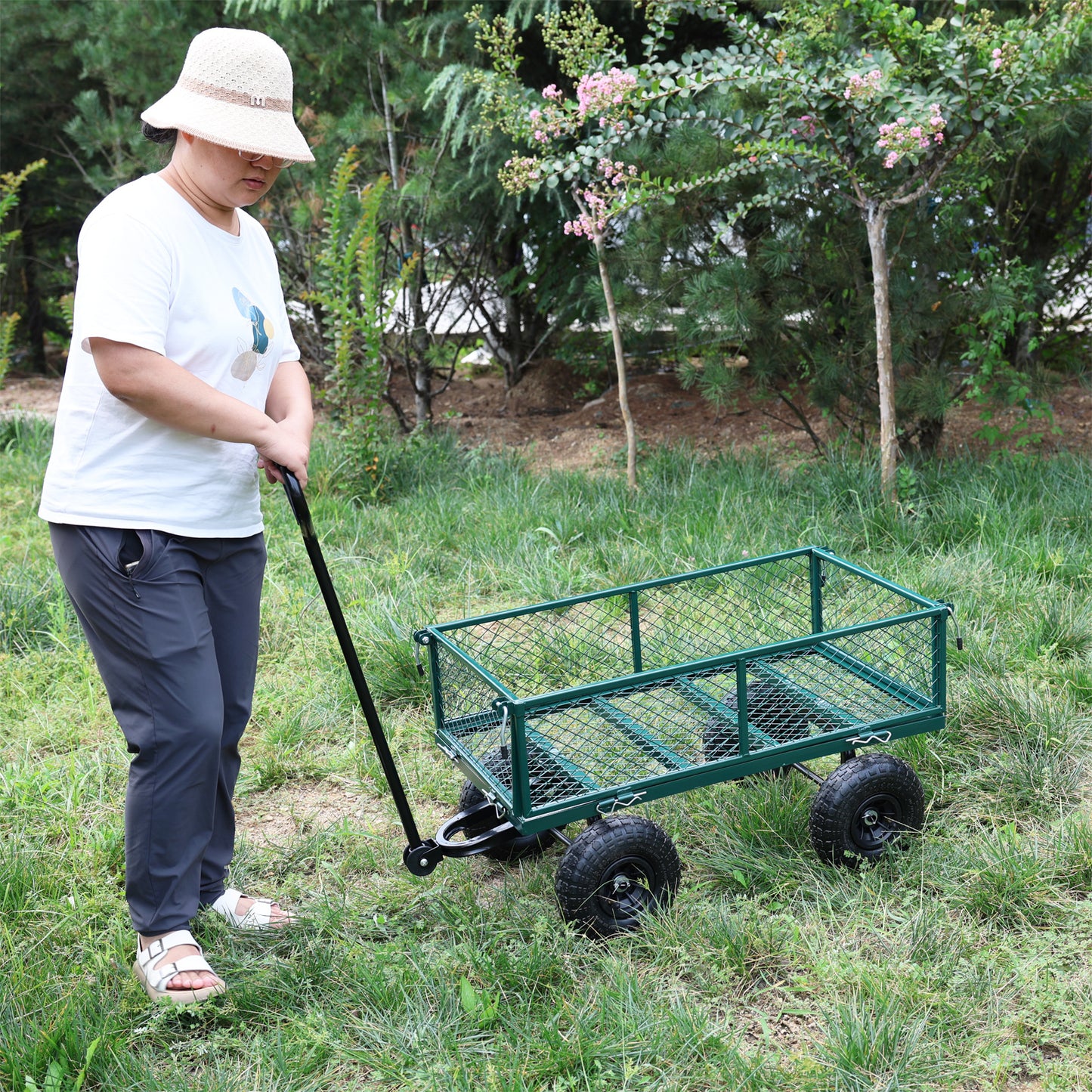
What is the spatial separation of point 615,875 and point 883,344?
117 inches

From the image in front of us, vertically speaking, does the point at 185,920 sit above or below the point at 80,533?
below

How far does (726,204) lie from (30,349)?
7038 mm

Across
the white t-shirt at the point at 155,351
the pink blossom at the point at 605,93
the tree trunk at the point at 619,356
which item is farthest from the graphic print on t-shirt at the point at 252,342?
the tree trunk at the point at 619,356

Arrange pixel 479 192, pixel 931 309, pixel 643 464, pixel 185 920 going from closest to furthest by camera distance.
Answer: pixel 185 920 → pixel 931 309 → pixel 643 464 → pixel 479 192

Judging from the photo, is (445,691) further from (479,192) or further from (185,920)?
(479,192)

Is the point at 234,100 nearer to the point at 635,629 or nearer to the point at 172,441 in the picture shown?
the point at 172,441

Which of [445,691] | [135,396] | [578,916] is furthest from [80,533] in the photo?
[578,916]

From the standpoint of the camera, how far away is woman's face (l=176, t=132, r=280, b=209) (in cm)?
241

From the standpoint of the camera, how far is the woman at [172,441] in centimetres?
233

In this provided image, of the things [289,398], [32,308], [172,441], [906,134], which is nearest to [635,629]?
[289,398]

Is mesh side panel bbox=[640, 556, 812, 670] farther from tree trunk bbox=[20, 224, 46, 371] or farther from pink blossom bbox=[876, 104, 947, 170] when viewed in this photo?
tree trunk bbox=[20, 224, 46, 371]

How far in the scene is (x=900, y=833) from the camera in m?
2.99

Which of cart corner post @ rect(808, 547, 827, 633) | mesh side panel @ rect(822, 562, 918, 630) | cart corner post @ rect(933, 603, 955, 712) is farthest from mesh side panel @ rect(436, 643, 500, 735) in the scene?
mesh side panel @ rect(822, 562, 918, 630)

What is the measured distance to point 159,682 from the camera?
2.46m
